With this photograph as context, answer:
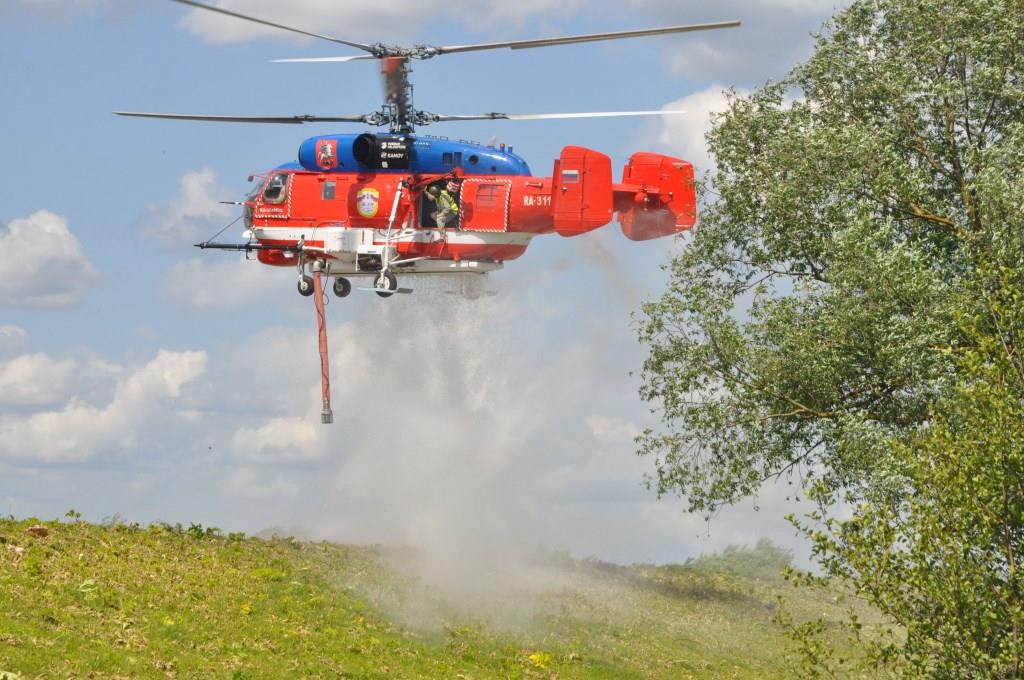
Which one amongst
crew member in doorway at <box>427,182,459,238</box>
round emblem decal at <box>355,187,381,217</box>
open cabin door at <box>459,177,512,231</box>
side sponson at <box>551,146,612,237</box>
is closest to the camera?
side sponson at <box>551,146,612,237</box>

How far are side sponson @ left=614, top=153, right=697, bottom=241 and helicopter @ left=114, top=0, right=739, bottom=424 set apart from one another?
0.10 ft

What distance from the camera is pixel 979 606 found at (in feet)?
69.6

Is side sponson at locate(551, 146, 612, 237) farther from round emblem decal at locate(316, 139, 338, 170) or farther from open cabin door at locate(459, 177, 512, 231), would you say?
round emblem decal at locate(316, 139, 338, 170)

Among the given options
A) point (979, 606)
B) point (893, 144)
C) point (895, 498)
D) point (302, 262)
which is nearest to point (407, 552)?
point (302, 262)

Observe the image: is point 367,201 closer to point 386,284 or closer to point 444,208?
point 444,208

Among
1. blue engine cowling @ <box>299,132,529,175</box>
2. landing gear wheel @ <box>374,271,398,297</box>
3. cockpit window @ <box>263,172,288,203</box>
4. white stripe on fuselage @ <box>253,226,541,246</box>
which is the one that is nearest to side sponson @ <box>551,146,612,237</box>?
white stripe on fuselage @ <box>253,226,541,246</box>

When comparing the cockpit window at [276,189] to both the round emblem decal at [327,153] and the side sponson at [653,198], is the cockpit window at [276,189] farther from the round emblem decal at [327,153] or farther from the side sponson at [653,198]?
the side sponson at [653,198]

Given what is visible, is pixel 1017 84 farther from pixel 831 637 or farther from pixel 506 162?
pixel 831 637

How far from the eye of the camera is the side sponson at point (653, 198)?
3791 cm

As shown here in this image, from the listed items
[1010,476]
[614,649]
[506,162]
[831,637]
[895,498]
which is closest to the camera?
[1010,476]

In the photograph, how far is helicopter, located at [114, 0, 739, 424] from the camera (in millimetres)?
36906

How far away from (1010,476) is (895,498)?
36.0ft

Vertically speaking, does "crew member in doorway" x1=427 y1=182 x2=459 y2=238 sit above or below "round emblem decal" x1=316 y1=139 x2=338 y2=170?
below

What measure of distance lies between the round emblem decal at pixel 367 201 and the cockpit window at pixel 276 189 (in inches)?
103
